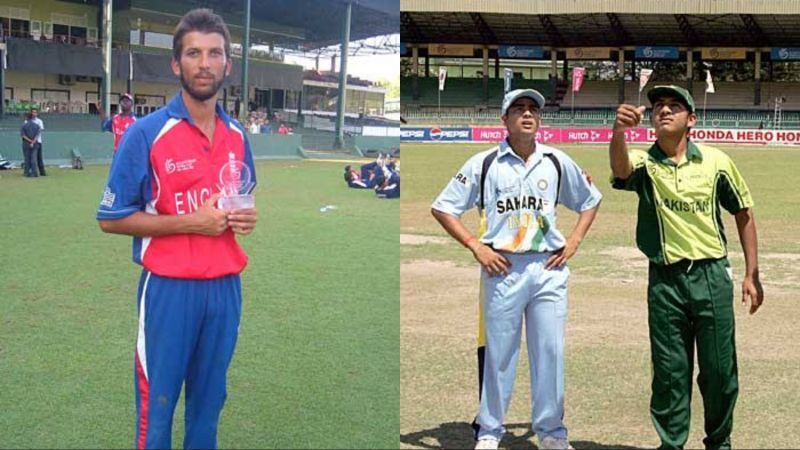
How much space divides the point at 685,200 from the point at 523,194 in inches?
30.3

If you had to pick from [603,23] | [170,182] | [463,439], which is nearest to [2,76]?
[463,439]

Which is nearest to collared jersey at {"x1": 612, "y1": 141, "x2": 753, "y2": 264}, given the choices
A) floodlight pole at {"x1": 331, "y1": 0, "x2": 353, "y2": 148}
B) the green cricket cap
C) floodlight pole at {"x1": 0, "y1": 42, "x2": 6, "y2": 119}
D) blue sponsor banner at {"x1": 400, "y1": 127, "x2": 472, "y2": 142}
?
the green cricket cap

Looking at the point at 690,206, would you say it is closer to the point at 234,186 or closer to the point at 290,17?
the point at 234,186

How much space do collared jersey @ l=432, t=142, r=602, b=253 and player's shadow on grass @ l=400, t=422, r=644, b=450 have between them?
1.16 meters

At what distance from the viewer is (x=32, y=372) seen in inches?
241

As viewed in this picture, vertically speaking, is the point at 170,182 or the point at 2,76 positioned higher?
the point at 2,76

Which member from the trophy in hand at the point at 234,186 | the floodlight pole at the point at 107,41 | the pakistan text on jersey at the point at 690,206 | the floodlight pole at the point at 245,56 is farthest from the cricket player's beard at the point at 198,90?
the floodlight pole at the point at 107,41

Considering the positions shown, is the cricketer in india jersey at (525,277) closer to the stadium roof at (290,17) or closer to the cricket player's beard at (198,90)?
the cricket player's beard at (198,90)

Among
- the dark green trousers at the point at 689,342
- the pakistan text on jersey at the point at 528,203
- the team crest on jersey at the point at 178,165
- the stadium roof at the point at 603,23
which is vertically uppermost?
the stadium roof at the point at 603,23

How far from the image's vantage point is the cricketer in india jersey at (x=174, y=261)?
3.38 m

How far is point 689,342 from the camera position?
4.64 meters

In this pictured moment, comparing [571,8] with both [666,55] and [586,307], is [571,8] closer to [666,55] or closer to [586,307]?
[666,55]

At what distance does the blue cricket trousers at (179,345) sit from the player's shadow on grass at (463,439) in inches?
69.5

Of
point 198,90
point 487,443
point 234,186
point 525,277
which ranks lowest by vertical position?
point 487,443
